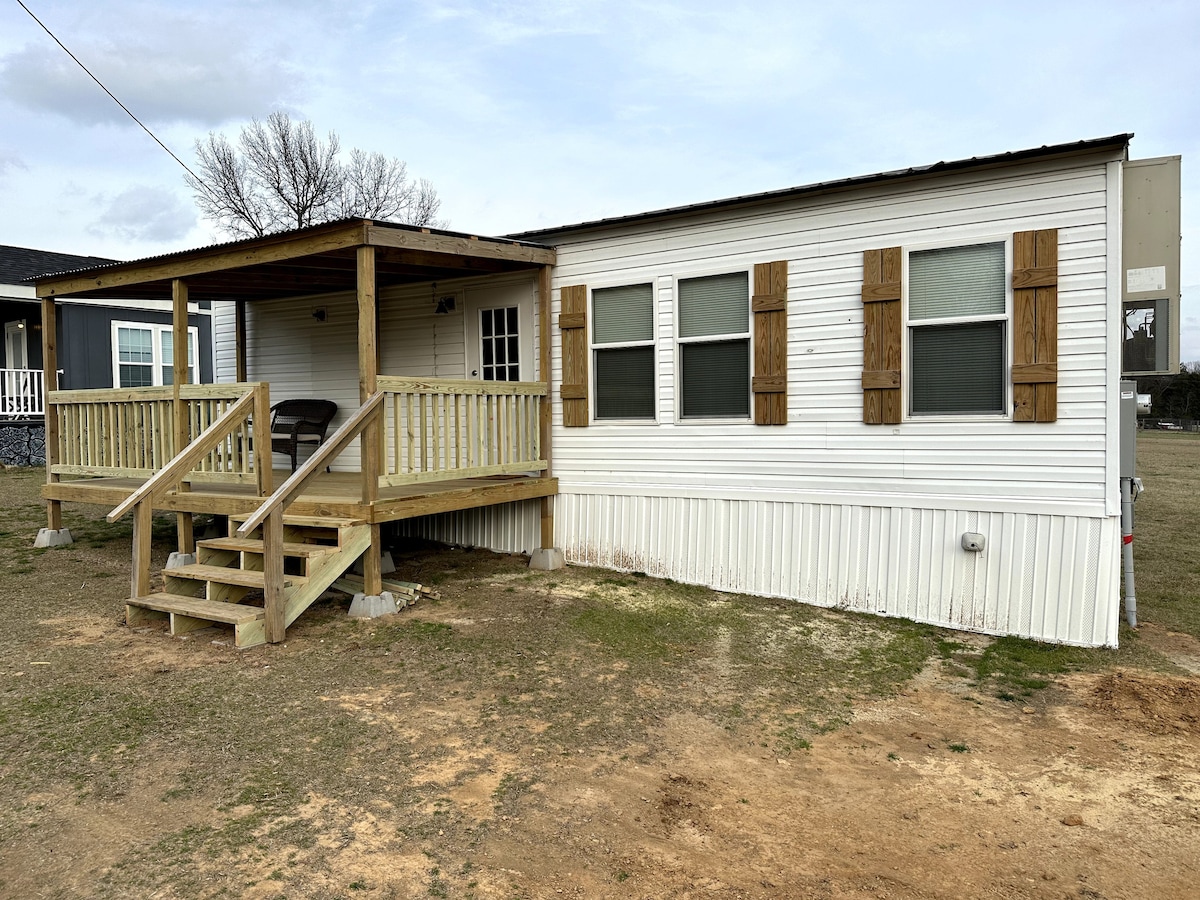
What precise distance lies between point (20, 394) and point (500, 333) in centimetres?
1339

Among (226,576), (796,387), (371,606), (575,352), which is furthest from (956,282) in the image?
(226,576)

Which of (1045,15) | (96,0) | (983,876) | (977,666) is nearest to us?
(983,876)

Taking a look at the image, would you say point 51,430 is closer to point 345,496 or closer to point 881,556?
point 345,496

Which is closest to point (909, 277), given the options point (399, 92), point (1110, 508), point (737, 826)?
point (1110, 508)

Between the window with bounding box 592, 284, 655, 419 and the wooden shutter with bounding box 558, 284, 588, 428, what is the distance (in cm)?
10

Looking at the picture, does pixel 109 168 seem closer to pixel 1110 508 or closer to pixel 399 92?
pixel 399 92

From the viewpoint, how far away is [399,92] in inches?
814

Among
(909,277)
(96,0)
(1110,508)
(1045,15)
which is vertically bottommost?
(1110,508)

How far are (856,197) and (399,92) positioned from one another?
17.5 m

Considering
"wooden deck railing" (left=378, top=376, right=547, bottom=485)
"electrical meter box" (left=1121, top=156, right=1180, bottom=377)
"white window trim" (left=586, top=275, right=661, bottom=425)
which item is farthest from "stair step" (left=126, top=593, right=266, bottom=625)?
"electrical meter box" (left=1121, top=156, right=1180, bottom=377)

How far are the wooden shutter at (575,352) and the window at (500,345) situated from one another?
2.24 ft

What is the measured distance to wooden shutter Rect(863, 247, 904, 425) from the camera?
5.97 m

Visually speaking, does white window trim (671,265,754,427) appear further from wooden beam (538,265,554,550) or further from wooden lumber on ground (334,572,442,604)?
wooden lumber on ground (334,572,442,604)

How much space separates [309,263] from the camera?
714 centimetres
